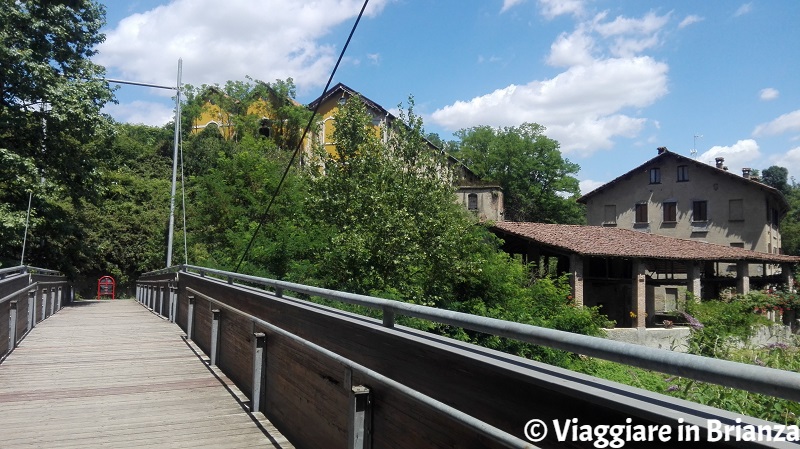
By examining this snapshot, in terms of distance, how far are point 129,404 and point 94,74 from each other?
1986cm

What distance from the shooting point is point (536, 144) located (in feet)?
244

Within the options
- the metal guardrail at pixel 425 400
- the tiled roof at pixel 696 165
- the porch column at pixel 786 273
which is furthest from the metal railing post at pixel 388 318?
the tiled roof at pixel 696 165

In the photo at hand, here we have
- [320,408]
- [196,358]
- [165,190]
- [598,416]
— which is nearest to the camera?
[598,416]

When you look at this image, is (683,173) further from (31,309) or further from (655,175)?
(31,309)

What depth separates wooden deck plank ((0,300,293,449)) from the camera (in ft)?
16.5

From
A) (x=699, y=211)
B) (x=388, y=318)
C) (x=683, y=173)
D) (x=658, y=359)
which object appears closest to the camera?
(x=658, y=359)

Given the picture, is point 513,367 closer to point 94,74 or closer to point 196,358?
point 196,358

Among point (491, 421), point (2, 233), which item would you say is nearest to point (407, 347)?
point (491, 421)

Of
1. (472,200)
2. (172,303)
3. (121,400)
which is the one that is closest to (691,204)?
(472,200)

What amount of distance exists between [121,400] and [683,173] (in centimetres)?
4875

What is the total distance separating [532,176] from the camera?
7450 centimetres

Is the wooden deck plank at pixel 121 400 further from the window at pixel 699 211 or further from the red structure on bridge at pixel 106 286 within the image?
the window at pixel 699 211

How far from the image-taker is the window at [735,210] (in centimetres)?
4697

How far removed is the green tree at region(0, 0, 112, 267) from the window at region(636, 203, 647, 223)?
38952 mm
